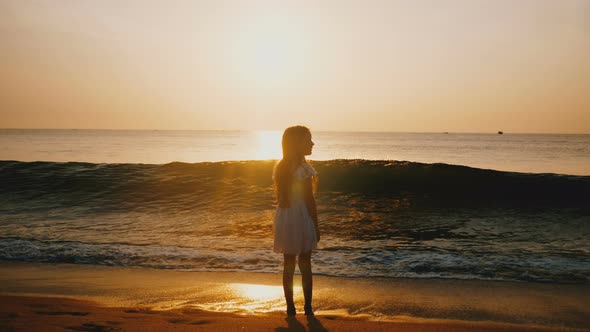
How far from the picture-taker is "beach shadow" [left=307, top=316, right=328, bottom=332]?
4.69 metres

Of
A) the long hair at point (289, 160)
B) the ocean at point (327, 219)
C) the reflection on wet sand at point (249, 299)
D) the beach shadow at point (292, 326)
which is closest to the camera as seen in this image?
the beach shadow at point (292, 326)

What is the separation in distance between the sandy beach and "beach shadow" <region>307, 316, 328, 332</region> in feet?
0.03

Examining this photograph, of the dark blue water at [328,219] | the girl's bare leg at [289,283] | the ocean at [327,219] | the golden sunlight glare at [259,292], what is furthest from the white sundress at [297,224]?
the dark blue water at [328,219]

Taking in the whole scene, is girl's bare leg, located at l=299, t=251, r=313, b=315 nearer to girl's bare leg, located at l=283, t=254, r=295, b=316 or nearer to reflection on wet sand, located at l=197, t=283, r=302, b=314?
girl's bare leg, located at l=283, t=254, r=295, b=316

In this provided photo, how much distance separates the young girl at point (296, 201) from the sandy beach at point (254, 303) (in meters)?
0.68

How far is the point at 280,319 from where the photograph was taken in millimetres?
5020

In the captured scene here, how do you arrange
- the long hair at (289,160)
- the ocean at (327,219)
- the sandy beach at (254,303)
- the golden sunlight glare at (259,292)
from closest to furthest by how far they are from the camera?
the sandy beach at (254,303) → the long hair at (289,160) → the golden sunlight glare at (259,292) → the ocean at (327,219)

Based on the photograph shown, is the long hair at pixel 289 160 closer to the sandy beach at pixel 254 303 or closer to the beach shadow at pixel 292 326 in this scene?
the beach shadow at pixel 292 326

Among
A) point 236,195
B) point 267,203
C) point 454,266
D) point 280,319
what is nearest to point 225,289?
point 280,319

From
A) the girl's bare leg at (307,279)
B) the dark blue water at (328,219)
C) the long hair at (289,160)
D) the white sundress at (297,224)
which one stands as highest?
the long hair at (289,160)

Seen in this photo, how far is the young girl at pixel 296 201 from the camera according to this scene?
17.0ft

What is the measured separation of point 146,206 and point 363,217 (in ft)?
22.4

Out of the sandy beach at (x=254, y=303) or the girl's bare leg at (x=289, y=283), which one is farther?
the girl's bare leg at (x=289, y=283)

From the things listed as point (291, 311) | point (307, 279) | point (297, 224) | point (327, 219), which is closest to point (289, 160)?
point (297, 224)
